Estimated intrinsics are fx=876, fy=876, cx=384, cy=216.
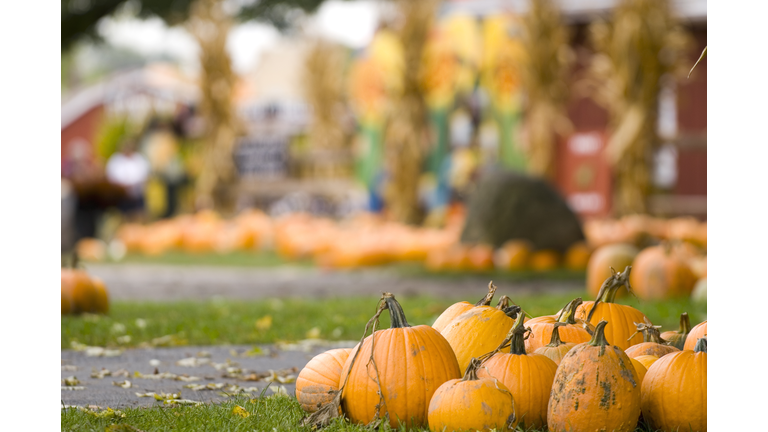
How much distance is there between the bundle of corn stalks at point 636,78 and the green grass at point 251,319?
4.84 meters

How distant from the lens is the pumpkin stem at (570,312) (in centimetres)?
263

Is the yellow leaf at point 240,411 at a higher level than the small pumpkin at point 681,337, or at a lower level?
lower

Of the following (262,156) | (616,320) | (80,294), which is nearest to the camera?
(616,320)

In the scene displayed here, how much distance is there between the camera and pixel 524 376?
7.98 ft

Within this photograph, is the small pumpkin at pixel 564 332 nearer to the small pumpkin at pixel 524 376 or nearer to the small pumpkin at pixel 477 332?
the small pumpkin at pixel 477 332

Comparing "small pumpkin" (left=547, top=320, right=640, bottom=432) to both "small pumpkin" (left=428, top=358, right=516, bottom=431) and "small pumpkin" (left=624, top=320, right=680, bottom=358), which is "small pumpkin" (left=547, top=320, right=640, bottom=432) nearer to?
"small pumpkin" (left=428, top=358, right=516, bottom=431)

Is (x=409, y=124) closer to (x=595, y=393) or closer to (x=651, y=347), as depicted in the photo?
(x=651, y=347)

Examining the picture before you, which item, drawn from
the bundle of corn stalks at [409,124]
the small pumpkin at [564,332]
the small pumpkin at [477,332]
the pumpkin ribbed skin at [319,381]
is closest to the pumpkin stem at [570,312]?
the small pumpkin at [564,332]

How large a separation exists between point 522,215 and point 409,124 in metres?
3.98

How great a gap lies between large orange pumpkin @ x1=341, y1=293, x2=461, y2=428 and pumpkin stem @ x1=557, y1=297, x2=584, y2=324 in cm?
41

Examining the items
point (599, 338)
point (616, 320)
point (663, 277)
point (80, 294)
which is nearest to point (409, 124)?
point (663, 277)

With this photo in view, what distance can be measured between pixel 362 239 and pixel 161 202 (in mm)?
9990

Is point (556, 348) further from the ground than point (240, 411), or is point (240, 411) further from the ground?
point (556, 348)

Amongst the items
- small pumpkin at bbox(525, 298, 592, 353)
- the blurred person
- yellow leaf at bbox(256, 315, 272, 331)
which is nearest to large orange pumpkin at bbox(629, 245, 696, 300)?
yellow leaf at bbox(256, 315, 272, 331)
